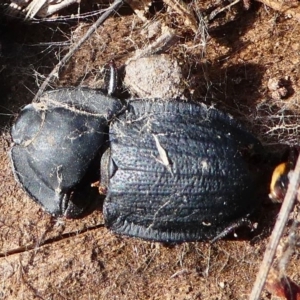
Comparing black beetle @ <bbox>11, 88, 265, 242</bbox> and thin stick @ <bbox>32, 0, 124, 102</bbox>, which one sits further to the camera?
thin stick @ <bbox>32, 0, 124, 102</bbox>

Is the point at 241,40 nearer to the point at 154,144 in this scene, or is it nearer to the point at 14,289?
the point at 154,144

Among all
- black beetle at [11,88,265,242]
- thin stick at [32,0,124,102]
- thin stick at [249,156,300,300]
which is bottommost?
thin stick at [249,156,300,300]

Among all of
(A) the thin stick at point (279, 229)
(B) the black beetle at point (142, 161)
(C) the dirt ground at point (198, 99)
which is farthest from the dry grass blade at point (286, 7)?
(A) the thin stick at point (279, 229)

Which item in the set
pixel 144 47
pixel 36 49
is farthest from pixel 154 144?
pixel 36 49

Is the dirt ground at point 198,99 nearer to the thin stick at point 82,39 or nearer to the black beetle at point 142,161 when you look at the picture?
the thin stick at point 82,39

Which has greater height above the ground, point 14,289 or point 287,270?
point 14,289

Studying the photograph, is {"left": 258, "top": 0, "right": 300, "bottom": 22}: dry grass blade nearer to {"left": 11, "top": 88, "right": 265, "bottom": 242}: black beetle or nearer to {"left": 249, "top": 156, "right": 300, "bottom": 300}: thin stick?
{"left": 11, "top": 88, "right": 265, "bottom": 242}: black beetle

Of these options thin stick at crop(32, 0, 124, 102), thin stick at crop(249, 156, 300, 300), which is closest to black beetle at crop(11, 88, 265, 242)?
thin stick at crop(32, 0, 124, 102)
